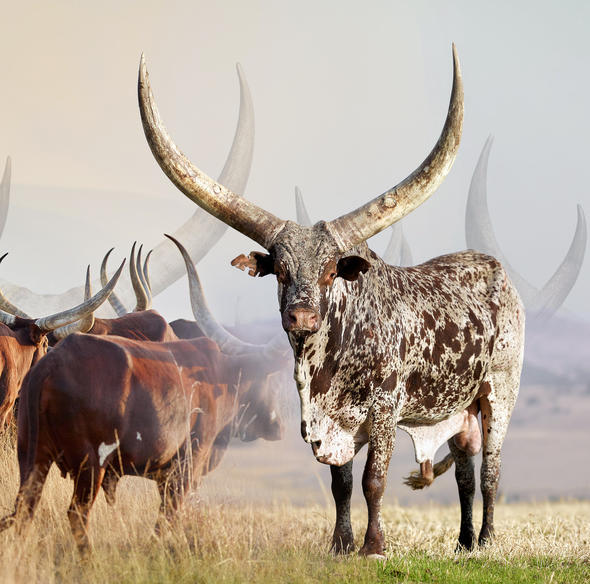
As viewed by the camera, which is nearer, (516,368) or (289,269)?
(289,269)

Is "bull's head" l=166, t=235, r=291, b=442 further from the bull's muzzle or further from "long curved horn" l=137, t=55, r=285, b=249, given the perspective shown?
the bull's muzzle

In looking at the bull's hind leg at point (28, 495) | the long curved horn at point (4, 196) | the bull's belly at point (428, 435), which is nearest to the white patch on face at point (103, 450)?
the bull's hind leg at point (28, 495)

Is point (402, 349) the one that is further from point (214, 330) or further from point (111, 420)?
point (214, 330)

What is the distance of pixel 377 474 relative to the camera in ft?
20.2

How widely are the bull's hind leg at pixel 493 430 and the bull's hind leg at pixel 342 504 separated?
1676mm

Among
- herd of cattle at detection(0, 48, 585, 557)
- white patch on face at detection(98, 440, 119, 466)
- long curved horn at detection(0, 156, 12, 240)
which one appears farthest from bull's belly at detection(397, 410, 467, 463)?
long curved horn at detection(0, 156, 12, 240)

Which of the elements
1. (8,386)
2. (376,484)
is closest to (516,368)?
(376,484)

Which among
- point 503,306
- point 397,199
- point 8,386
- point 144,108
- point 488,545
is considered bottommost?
point 488,545

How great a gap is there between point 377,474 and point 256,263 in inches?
66.7

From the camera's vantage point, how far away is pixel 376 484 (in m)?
6.14

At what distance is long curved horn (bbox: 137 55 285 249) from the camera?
596 cm

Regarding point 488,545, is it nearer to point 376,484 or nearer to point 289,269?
point 376,484

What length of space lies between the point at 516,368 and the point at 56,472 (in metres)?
4.17

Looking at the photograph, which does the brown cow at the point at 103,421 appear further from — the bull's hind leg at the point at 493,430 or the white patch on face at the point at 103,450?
the bull's hind leg at the point at 493,430
